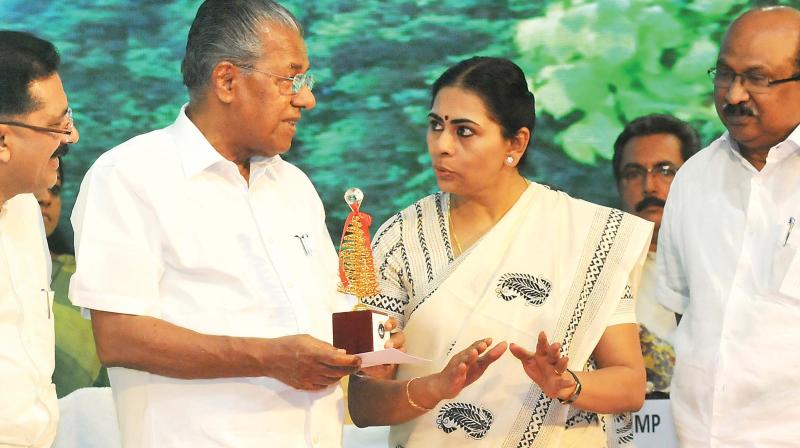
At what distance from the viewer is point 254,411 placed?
9.34ft

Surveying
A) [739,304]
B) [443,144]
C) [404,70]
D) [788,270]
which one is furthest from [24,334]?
[404,70]

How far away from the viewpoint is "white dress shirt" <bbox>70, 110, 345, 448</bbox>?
2.75 metres

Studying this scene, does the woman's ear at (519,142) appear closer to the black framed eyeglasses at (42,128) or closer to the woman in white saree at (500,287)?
the woman in white saree at (500,287)

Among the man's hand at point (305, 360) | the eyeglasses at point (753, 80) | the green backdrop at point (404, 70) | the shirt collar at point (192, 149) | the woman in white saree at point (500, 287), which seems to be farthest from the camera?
the green backdrop at point (404, 70)

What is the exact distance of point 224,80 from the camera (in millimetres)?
2973

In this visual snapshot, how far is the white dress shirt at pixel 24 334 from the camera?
2793mm

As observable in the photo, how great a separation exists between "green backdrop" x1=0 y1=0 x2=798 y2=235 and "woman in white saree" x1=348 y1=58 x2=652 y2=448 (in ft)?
3.17

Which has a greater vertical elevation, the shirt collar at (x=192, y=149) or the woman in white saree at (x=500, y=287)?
the shirt collar at (x=192, y=149)

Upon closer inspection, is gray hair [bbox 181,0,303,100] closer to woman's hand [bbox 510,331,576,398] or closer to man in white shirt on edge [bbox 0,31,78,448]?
man in white shirt on edge [bbox 0,31,78,448]

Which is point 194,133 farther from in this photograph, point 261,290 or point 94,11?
point 94,11

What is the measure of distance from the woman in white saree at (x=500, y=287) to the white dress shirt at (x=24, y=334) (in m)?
0.95

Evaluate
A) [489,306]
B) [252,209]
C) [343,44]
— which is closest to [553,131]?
[343,44]

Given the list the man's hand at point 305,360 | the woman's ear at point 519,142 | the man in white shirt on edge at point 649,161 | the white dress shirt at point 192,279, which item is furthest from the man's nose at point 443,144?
the man in white shirt on edge at point 649,161

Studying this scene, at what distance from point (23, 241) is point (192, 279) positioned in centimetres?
55
